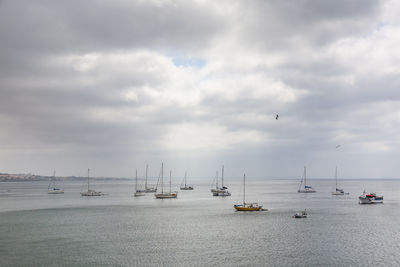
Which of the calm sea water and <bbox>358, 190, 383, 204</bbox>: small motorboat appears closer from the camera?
the calm sea water

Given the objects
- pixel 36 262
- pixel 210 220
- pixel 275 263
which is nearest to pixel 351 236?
pixel 275 263

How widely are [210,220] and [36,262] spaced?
52539 millimetres

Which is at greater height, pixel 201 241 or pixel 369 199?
pixel 201 241

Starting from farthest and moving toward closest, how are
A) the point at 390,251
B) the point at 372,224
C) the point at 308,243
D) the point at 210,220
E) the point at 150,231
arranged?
the point at 210,220 → the point at 372,224 → the point at 150,231 → the point at 308,243 → the point at 390,251

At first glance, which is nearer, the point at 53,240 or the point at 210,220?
the point at 53,240

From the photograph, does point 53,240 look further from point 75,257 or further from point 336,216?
point 336,216

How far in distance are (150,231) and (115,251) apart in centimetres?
2088

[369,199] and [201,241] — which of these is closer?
[201,241]

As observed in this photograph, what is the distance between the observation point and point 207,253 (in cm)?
5869

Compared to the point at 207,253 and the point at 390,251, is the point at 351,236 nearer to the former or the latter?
the point at 390,251

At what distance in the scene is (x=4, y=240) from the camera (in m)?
69.5

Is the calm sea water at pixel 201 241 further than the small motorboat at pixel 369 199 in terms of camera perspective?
No

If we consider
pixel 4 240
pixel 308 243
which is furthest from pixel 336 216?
pixel 4 240

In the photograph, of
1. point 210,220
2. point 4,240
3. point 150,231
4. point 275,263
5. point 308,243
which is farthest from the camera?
point 210,220
